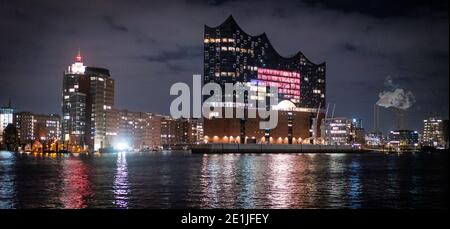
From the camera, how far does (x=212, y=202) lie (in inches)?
1447

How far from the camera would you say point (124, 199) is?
1507 inches

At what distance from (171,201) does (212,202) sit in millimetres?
2997
